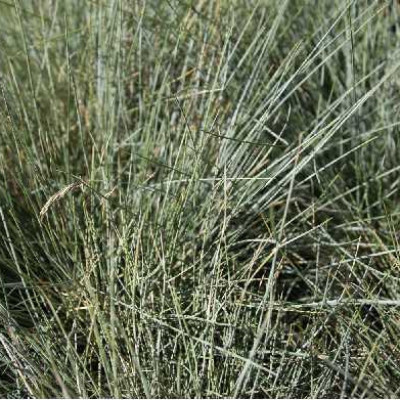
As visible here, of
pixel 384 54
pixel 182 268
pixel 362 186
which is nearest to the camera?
pixel 182 268

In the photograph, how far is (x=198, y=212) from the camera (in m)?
1.15

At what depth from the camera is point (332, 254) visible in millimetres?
1193

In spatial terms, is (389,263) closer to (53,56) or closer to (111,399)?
(111,399)

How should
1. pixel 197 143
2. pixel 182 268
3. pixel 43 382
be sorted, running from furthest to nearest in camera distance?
pixel 197 143
pixel 182 268
pixel 43 382

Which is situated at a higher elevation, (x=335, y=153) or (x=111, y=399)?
(x=335, y=153)

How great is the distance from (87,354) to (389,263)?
54cm

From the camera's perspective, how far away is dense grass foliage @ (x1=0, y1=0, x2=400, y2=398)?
95 centimetres

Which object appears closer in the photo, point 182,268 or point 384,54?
point 182,268

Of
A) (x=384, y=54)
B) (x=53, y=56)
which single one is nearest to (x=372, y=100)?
(x=384, y=54)

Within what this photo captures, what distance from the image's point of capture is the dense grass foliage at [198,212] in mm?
950

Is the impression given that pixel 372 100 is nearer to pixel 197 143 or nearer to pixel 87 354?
pixel 197 143

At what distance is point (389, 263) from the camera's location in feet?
3.76

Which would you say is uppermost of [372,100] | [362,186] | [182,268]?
[372,100]

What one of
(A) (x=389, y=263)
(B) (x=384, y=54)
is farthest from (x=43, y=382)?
(B) (x=384, y=54)
